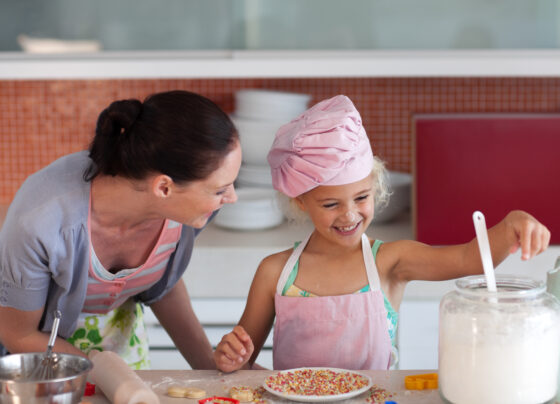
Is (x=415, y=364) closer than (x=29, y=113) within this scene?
Yes

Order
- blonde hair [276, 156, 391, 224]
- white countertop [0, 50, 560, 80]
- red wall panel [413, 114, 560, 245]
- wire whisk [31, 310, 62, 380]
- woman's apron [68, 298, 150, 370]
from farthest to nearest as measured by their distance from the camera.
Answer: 1. white countertop [0, 50, 560, 80]
2. red wall panel [413, 114, 560, 245]
3. woman's apron [68, 298, 150, 370]
4. blonde hair [276, 156, 391, 224]
5. wire whisk [31, 310, 62, 380]

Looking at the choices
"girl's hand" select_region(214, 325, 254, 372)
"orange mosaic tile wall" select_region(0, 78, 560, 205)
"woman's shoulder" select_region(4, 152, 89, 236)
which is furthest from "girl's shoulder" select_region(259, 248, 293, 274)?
"orange mosaic tile wall" select_region(0, 78, 560, 205)

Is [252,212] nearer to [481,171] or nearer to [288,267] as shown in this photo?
→ [481,171]

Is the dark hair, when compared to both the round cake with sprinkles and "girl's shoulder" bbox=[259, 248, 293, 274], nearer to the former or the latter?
"girl's shoulder" bbox=[259, 248, 293, 274]

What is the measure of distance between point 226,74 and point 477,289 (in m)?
1.59

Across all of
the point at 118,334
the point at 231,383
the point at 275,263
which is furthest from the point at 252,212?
the point at 231,383

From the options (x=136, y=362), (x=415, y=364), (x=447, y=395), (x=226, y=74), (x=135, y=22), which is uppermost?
(x=135, y=22)

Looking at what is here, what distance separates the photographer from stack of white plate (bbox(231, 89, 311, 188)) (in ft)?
8.52

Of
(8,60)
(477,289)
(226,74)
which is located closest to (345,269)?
(477,289)

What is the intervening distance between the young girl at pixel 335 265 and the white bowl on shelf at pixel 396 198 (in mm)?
983

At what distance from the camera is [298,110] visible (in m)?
2.68

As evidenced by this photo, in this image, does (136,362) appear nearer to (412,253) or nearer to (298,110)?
(412,253)

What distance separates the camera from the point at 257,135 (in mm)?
2596

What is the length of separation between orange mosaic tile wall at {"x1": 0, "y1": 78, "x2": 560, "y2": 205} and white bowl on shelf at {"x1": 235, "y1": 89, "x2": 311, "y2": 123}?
0.89ft
